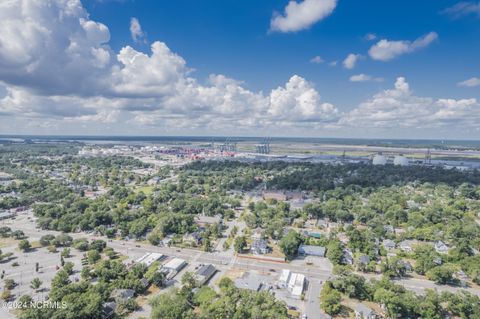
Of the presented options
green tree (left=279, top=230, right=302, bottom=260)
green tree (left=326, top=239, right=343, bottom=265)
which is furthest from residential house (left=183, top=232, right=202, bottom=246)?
green tree (left=326, top=239, right=343, bottom=265)

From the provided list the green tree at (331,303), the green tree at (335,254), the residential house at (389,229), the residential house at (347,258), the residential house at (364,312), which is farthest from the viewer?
the residential house at (389,229)

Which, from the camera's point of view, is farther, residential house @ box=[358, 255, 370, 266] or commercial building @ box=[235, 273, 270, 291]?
residential house @ box=[358, 255, 370, 266]

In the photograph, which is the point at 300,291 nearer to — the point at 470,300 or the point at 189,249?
the point at 470,300

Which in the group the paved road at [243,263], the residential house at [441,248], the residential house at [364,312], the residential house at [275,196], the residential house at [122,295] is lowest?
the paved road at [243,263]

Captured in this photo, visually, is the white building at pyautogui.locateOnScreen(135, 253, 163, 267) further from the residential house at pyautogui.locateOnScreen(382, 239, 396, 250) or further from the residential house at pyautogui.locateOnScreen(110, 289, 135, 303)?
the residential house at pyautogui.locateOnScreen(382, 239, 396, 250)

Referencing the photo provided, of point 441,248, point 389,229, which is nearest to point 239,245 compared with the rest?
point 389,229

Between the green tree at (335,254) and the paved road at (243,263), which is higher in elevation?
the green tree at (335,254)

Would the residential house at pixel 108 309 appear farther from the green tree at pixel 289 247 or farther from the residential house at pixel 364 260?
the residential house at pixel 364 260

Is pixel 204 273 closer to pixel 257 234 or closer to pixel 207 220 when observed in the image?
pixel 257 234

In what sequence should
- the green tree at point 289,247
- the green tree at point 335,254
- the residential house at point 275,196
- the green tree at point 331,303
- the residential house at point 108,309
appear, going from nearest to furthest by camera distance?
the residential house at point 108,309
the green tree at point 331,303
the green tree at point 335,254
the green tree at point 289,247
the residential house at point 275,196

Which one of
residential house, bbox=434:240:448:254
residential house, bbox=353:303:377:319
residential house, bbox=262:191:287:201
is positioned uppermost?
residential house, bbox=262:191:287:201

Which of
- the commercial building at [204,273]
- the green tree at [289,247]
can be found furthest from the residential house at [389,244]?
the commercial building at [204,273]

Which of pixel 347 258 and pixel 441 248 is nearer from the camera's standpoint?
pixel 347 258

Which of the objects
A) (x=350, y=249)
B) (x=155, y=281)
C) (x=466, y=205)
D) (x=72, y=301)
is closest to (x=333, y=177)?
(x=466, y=205)
